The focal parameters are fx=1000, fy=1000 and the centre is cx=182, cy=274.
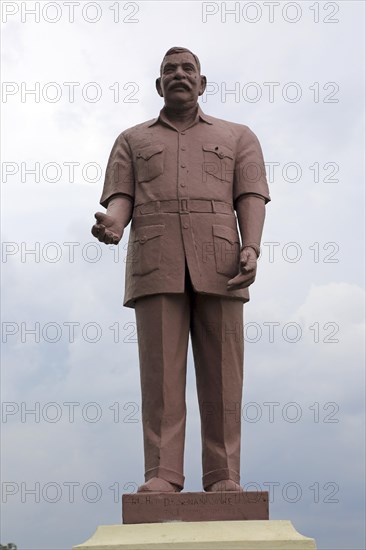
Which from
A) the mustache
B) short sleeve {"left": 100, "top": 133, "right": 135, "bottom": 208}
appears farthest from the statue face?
short sleeve {"left": 100, "top": 133, "right": 135, "bottom": 208}

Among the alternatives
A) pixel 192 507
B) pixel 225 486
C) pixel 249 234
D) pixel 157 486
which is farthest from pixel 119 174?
pixel 192 507

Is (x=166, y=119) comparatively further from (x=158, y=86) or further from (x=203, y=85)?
(x=203, y=85)

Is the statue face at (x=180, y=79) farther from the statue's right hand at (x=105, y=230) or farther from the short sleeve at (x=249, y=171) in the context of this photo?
the statue's right hand at (x=105, y=230)

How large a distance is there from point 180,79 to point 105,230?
154 centimetres

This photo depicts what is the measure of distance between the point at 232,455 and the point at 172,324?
120 centimetres

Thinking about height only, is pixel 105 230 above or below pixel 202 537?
above

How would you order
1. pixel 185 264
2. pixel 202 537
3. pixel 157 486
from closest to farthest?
1. pixel 202 537
2. pixel 157 486
3. pixel 185 264

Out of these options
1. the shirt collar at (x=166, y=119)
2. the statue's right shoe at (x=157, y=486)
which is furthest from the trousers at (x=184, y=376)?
the shirt collar at (x=166, y=119)

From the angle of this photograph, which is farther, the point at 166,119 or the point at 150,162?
the point at 166,119

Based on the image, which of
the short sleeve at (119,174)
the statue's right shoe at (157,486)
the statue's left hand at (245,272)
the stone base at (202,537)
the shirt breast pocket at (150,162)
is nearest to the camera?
the stone base at (202,537)

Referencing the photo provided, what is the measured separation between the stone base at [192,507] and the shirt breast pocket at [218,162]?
8.96 feet

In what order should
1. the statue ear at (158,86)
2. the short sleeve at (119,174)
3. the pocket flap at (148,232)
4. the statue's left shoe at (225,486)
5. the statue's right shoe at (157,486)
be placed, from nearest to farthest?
the statue's right shoe at (157,486) → the statue's left shoe at (225,486) → the pocket flap at (148,232) → the short sleeve at (119,174) → the statue ear at (158,86)

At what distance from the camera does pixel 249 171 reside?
348 inches

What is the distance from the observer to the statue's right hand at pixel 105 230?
826 centimetres
